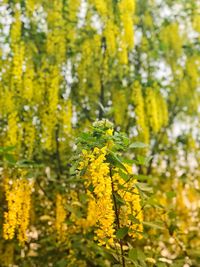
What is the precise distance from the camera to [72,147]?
5711mm

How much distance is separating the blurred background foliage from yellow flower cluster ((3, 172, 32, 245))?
0.12 m

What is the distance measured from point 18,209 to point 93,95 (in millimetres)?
2712

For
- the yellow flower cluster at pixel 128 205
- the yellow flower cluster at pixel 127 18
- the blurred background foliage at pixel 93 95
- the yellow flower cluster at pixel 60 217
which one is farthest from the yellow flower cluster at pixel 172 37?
the yellow flower cluster at pixel 128 205

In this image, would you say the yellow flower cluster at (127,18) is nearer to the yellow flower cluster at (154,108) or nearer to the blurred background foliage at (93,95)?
the blurred background foliage at (93,95)

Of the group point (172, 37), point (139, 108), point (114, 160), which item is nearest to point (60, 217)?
point (139, 108)

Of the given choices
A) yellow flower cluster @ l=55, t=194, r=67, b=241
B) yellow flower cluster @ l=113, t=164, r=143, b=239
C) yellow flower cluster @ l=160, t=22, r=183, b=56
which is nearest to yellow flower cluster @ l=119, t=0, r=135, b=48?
yellow flower cluster @ l=160, t=22, r=183, b=56

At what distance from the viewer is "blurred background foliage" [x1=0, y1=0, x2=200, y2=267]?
4.93 meters

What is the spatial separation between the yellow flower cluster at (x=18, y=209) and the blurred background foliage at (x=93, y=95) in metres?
0.12

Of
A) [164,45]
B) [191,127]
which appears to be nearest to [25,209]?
[164,45]

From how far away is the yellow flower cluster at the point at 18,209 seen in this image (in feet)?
11.4

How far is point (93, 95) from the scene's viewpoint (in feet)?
19.9

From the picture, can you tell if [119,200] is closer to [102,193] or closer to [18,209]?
[102,193]

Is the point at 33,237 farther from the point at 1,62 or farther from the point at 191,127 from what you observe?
the point at 191,127

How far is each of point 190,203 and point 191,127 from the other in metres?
1.17
